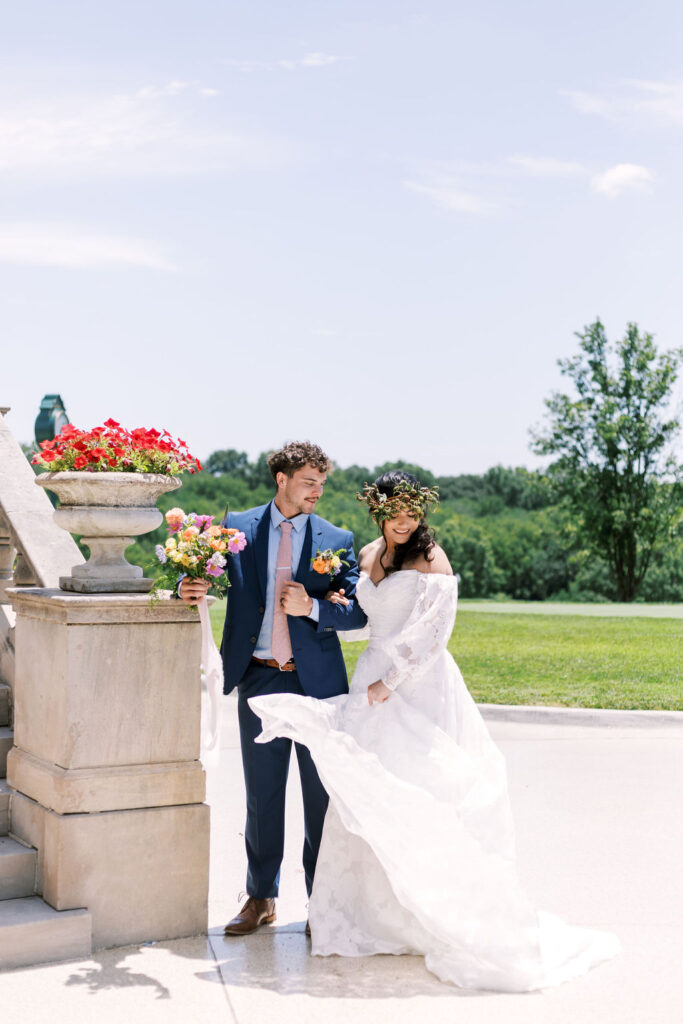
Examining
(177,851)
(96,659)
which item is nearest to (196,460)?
(96,659)

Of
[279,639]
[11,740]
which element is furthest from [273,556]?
[11,740]

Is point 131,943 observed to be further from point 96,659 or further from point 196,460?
point 196,460

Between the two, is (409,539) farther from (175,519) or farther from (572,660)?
(572,660)

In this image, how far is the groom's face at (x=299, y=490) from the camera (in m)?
4.90

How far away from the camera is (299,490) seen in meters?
4.92

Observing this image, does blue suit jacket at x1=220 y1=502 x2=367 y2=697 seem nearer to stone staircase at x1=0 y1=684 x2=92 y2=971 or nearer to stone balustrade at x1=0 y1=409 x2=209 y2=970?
stone balustrade at x1=0 y1=409 x2=209 y2=970

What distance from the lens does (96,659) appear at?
15.0 ft

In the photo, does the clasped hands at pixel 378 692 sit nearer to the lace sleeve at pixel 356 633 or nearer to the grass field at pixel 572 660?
the lace sleeve at pixel 356 633

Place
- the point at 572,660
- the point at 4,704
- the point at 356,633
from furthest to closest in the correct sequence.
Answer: the point at 572,660
the point at 4,704
the point at 356,633

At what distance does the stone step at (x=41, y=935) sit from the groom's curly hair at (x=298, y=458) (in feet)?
6.61

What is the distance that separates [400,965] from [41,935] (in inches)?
56.1

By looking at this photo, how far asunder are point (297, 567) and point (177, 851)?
1315 millimetres

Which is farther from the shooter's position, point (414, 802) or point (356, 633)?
point (356, 633)

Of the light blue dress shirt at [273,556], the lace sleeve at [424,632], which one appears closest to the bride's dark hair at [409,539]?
the lace sleeve at [424,632]
